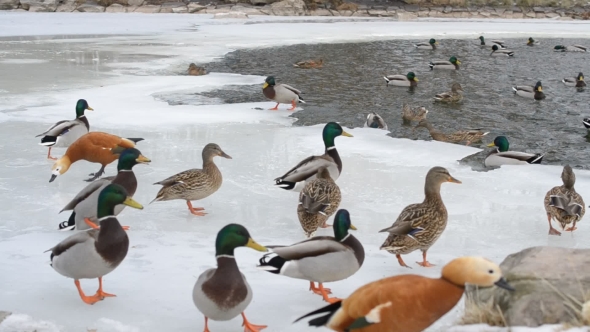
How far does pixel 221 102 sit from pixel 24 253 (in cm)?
675

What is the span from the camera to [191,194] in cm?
562

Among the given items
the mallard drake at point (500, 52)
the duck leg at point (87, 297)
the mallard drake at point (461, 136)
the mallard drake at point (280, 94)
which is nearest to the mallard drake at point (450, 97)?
the mallard drake at point (280, 94)

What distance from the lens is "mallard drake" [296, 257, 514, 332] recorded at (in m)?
2.88

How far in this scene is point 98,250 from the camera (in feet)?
12.4

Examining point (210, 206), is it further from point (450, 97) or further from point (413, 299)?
point (450, 97)

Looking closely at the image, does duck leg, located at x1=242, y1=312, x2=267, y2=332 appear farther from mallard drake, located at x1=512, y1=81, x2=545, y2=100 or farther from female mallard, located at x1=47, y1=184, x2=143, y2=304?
mallard drake, located at x1=512, y1=81, x2=545, y2=100

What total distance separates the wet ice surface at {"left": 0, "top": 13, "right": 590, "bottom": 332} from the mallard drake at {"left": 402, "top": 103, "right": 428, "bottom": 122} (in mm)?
1514

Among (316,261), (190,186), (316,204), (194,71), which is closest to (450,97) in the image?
(194,71)

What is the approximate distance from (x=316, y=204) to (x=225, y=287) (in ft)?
5.69

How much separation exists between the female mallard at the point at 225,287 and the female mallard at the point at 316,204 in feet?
4.90

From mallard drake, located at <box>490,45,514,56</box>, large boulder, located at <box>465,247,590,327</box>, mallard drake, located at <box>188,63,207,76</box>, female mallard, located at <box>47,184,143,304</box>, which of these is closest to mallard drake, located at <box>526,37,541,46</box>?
mallard drake, located at <box>490,45,514,56</box>

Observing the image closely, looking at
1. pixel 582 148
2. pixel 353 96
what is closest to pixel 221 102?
pixel 353 96

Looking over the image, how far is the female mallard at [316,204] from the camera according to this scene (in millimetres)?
5004

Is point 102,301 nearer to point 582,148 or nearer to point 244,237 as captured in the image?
point 244,237
